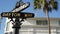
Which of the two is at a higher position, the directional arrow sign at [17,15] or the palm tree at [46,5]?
the palm tree at [46,5]

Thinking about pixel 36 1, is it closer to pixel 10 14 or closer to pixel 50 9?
pixel 50 9

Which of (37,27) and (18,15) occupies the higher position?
(18,15)

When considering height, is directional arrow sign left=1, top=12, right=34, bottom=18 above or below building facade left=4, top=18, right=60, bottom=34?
above

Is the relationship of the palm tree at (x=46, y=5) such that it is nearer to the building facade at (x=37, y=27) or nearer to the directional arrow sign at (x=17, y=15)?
the building facade at (x=37, y=27)

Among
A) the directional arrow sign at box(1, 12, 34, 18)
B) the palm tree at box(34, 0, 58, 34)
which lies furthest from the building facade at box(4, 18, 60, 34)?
the directional arrow sign at box(1, 12, 34, 18)

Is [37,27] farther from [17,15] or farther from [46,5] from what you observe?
[17,15]

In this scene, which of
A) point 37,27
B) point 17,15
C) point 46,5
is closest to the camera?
point 17,15

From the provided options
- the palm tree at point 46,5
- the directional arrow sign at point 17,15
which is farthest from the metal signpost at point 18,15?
the palm tree at point 46,5

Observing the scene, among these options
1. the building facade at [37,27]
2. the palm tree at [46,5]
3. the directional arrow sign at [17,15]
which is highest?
the palm tree at [46,5]

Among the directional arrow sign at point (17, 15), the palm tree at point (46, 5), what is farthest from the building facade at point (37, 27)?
the directional arrow sign at point (17, 15)

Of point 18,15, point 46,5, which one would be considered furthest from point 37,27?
point 18,15

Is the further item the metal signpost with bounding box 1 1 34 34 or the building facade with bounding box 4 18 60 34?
the building facade with bounding box 4 18 60 34

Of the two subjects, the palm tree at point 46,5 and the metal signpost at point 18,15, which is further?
the palm tree at point 46,5

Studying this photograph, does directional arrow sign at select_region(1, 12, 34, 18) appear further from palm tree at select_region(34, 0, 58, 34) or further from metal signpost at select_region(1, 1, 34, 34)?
palm tree at select_region(34, 0, 58, 34)
